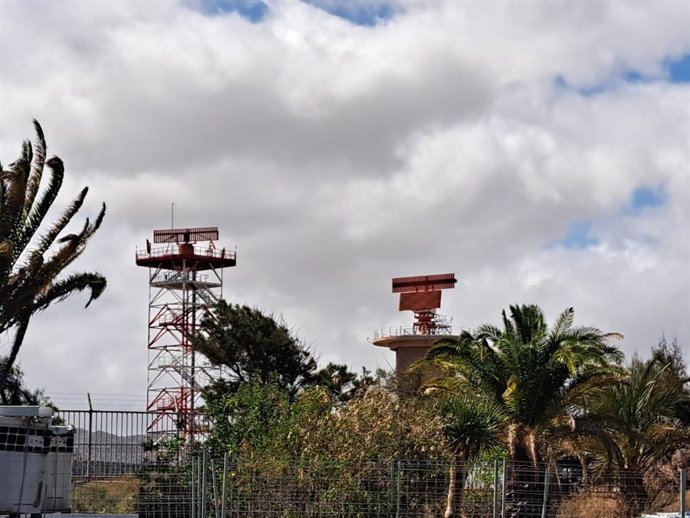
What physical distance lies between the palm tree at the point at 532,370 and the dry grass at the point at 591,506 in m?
1.83

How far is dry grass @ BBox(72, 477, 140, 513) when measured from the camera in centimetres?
2433

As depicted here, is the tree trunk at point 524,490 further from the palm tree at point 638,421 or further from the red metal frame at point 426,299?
the red metal frame at point 426,299

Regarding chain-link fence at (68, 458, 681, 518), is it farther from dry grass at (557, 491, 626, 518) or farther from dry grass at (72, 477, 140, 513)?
dry grass at (72, 477, 140, 513)

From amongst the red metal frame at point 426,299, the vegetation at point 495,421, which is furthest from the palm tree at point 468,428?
the red metal frame at point 426,299

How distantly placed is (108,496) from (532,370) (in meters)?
9.02

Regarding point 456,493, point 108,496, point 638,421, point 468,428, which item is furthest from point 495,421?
point 108,496

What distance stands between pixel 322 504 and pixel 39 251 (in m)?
8.53

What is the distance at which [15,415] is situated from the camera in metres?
19.0

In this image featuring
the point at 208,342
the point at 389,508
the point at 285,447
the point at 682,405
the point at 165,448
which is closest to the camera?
the point at 389,508

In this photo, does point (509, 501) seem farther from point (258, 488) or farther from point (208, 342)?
point (208, 342)

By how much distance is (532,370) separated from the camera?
82.7 ft

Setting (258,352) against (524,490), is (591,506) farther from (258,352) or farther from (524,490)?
(258,352)

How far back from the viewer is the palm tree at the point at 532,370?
81.8ft

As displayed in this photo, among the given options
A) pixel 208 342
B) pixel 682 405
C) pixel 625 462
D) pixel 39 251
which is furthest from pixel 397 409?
pixel 208 342
